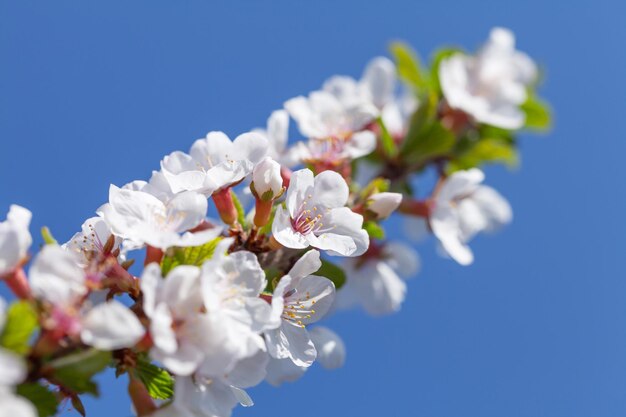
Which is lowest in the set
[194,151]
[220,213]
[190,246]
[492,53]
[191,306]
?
[191,306]

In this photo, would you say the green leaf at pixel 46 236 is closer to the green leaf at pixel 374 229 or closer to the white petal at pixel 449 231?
the green leaf at pixel 374 229

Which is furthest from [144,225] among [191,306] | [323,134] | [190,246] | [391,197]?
[323,134]

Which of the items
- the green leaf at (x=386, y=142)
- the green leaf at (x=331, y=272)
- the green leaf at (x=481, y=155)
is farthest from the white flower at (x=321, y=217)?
the green leaf at (x=481, y=155)

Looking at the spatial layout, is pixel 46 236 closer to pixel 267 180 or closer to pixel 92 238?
pixel 92 238

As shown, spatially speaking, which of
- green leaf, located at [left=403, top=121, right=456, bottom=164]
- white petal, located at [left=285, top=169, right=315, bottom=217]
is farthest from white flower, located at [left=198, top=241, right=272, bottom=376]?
green leaf, located at [left=403, top=121, right=456, bottom=164]

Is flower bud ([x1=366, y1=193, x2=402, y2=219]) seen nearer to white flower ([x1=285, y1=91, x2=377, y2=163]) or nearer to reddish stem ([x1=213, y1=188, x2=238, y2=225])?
white flower ([x1=285, y1=91, x2=377, y2=163])

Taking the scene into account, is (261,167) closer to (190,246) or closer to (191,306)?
(190,246)
